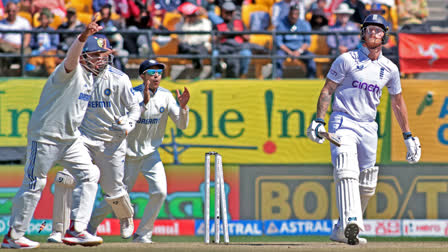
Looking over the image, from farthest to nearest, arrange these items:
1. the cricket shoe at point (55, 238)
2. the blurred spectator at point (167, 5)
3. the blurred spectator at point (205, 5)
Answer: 1. the blurred spectator at point (167, 5)
2. the blurred spectator at point (205, 5)
3. the cricket shoe at point (55, 238)

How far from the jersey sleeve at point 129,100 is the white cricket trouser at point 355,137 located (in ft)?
7.80

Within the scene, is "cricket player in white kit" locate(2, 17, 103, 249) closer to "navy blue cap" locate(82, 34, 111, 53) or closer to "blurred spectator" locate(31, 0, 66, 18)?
"navy blue cap" locate(82, 34, 111, 53)

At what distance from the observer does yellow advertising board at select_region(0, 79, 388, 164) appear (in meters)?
14.6

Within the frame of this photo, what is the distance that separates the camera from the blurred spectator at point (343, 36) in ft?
49.4

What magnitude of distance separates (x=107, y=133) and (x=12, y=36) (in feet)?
17.3

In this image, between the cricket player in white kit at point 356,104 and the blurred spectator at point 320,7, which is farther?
the blurred spectator at point 320,7

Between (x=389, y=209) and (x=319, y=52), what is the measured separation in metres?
2.91

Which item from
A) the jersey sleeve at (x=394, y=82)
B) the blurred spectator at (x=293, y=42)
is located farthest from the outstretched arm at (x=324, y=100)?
the blurred spectator at (x=293, y=42)

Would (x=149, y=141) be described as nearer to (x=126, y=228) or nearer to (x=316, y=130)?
(x=126, y=228)

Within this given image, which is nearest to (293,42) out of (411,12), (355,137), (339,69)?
(411,12)

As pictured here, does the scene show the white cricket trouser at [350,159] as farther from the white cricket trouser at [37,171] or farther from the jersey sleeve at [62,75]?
the jersey sleeve at [62,75]

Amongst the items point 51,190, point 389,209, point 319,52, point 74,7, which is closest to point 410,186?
point 389,209

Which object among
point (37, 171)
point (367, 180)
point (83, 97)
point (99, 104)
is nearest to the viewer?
point (37, 171)

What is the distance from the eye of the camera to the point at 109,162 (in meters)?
10.7
